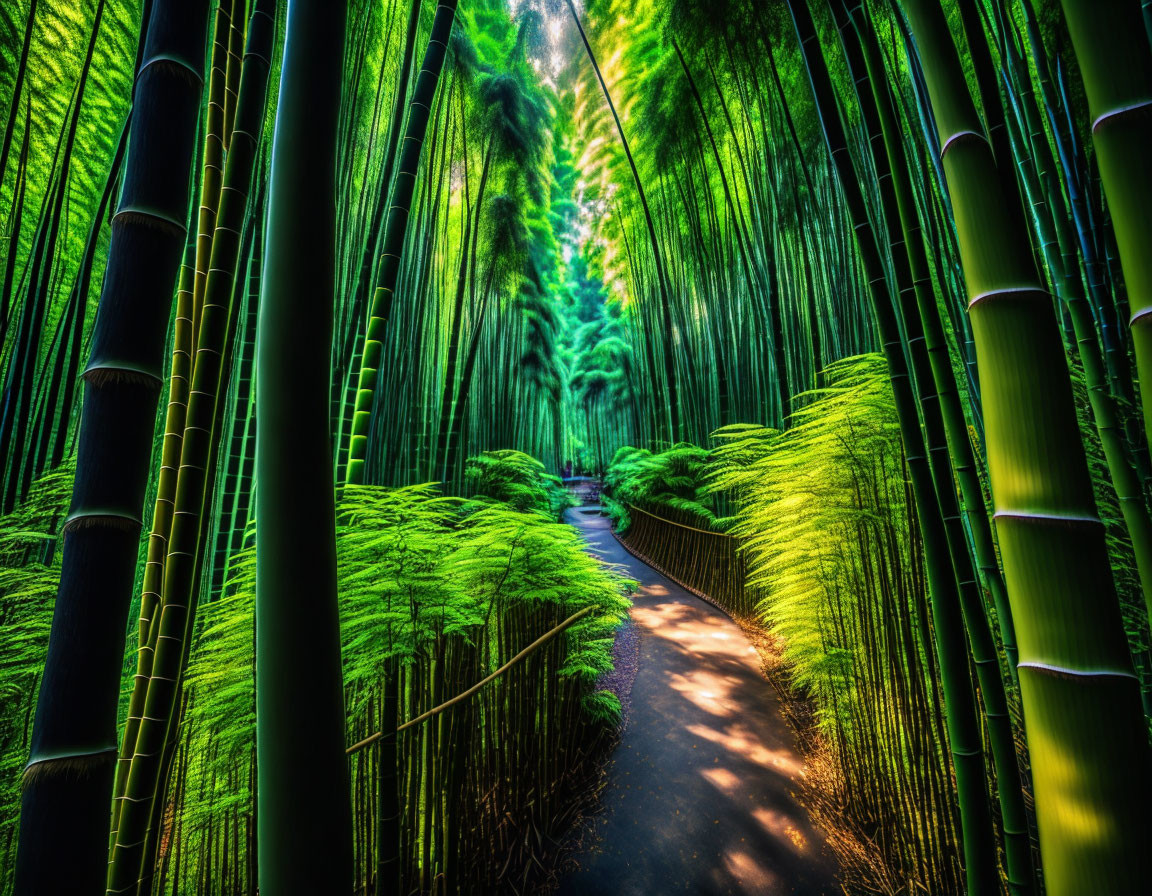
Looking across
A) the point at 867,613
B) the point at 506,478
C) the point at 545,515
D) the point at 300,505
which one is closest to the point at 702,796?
the point at 867,613

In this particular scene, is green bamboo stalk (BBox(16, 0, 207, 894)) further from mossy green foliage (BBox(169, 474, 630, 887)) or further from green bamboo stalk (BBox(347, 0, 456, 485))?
mossy green foliage (BBox(169, 474, 630, 887))

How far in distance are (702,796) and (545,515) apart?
1.32m

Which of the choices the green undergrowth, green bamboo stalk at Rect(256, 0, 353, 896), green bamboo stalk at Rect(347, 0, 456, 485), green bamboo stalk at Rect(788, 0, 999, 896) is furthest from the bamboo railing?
green bamboo stalk at Rect(256, 0, 353, 896)

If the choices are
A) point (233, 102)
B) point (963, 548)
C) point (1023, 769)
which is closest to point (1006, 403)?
point (963, 548)

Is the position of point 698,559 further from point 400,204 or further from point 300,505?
point 300,505

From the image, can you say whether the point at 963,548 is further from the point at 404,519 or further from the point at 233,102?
the point at 404,519

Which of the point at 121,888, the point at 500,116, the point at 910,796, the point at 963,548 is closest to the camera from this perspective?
the point at 121,888

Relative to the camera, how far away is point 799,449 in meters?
1.83

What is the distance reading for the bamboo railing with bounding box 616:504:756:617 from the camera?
3.41m

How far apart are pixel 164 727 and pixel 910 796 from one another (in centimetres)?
192

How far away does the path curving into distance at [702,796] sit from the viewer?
148 cm

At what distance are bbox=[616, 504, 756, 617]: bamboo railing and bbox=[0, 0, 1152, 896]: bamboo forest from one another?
0.07m

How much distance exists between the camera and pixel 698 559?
4.10m

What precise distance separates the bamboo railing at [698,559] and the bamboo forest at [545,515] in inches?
2.6
